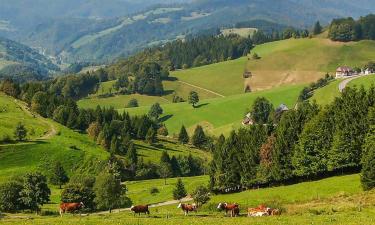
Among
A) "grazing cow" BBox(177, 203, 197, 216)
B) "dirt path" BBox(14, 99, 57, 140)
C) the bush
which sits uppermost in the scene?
"grazing cow" BBox(177, 203, 197, 216)

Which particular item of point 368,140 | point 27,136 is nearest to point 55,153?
point 27,136

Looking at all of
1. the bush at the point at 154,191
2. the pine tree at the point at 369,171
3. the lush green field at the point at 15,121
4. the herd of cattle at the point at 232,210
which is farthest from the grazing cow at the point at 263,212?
the lush green field at the point at 15,121

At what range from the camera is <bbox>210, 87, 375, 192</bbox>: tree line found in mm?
89562

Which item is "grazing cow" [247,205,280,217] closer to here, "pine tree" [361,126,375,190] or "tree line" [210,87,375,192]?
"pine tree" [361,126,375,190]

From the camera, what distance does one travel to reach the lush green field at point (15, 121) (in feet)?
492

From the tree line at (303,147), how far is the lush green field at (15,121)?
228ft

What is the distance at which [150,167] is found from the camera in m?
154

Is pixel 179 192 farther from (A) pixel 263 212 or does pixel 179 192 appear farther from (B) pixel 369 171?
(A) pixel 263 212

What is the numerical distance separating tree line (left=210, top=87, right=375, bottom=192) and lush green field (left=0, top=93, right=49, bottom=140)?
69593 mm

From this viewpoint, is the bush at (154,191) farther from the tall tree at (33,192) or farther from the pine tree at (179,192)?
the tall tree at (33,192)

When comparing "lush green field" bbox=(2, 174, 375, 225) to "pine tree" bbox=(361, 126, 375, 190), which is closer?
"lush green field" bbox=(2, 174, 375, 225)

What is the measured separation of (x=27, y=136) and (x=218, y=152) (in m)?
66.6

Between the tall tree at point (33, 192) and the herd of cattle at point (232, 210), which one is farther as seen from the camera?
the tall tree at point (33, 192)

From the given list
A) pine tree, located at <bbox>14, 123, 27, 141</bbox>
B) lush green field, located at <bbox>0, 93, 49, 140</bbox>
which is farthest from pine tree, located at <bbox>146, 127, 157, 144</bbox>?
pine tree, located at <bbox>14, 123, 27, 141</bbox>
